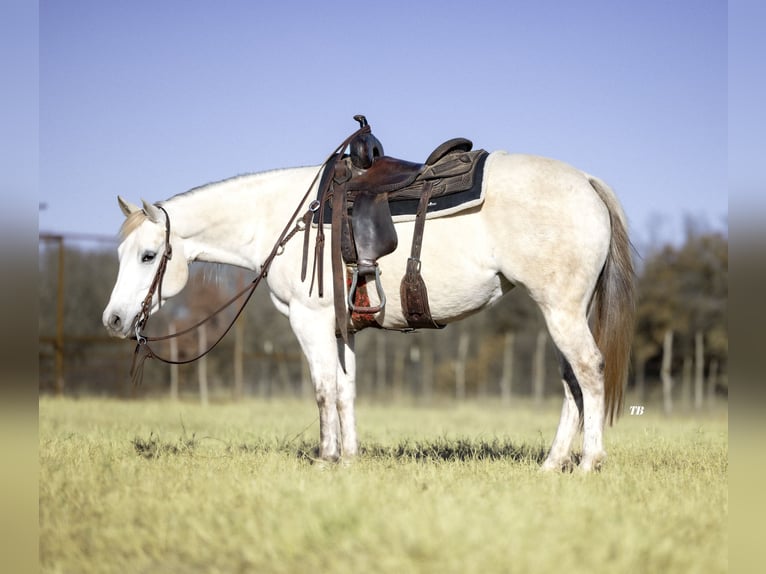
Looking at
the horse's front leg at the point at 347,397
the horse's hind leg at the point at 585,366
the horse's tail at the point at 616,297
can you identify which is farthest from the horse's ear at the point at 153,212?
the horse's tail at the point at 616,297

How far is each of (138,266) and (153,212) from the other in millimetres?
503

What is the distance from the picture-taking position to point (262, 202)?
6809mm

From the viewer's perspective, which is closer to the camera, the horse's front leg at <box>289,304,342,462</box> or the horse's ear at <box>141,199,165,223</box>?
the horse's front leg at <box>289,304,342,462</box>

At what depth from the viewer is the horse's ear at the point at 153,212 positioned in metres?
6.54

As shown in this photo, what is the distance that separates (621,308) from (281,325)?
87.5 feet

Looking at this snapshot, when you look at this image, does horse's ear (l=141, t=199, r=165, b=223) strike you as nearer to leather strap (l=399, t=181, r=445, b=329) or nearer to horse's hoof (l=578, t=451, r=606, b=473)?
leather strap (l=399, t=181, r=445, b=329)

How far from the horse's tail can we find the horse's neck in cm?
268

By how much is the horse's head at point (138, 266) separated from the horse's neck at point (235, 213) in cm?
18

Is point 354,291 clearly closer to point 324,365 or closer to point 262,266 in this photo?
point 324,365

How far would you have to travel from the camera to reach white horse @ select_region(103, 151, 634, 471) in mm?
5777

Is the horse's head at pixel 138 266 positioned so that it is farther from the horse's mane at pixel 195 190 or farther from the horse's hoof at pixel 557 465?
the horse's hoof at pixel 557 465

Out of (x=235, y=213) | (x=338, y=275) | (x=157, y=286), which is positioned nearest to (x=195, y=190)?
(x=235, y=213)

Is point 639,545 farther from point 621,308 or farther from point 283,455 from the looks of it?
point 283,455

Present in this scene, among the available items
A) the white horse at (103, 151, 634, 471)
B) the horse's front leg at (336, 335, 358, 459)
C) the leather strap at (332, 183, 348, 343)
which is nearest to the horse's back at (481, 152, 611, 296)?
the white horse at (103, 151, 634, 471)
